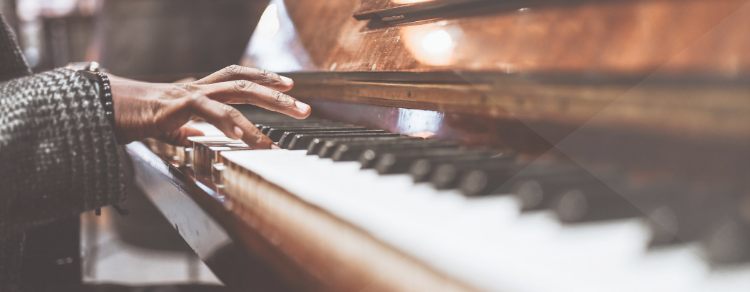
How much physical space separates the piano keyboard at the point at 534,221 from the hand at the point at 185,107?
21cm

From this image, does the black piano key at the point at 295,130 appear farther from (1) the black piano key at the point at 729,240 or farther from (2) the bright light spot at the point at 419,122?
(1) the black piano key at the point at 729,240

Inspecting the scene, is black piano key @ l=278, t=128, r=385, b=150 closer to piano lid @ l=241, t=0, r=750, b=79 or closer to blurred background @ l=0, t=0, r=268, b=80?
piano lid @ l=241, t=0, r=750, b=79

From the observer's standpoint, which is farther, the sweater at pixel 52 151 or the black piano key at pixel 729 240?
the sweater at pixel 52 151

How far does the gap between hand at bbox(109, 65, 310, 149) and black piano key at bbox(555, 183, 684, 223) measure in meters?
0.52

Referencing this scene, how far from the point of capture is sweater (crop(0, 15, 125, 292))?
2.41 feet

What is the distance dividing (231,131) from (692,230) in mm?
634

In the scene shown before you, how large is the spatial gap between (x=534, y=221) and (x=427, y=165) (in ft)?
0.54

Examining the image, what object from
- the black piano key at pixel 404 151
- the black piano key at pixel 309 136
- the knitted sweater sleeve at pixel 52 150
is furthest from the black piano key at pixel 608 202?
the knitted sweater sleeve at pixel 52 150

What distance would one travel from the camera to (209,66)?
2521 millimetres

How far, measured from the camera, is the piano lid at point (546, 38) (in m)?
0.41

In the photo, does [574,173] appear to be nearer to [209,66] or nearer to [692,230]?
[692,230]

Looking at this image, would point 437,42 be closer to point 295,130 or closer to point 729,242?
point 295,130

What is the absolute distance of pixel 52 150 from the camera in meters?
0.76

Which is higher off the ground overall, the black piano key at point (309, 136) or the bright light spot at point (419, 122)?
the bright light spot at point (419, 122)
